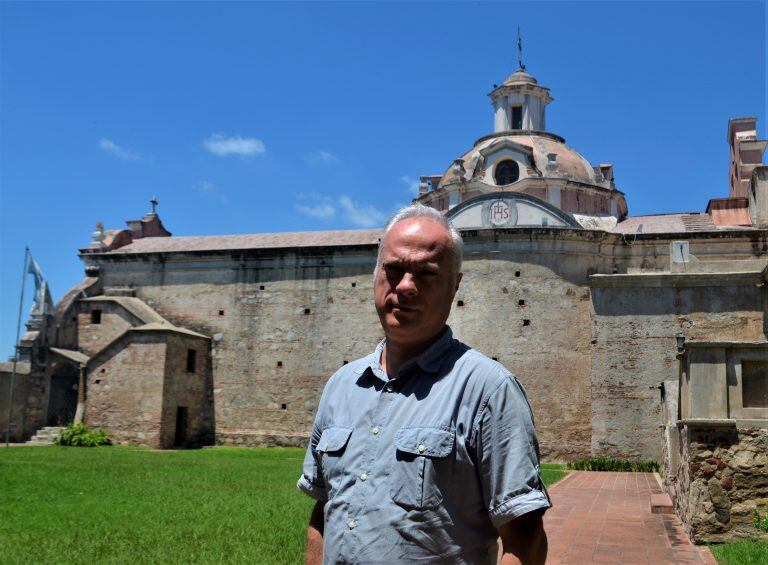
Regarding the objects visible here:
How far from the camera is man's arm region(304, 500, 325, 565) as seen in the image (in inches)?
126

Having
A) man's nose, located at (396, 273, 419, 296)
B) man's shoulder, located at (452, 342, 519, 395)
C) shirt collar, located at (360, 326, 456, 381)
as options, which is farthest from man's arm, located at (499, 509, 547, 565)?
man's nose, located at (396, 273, 419, 296)

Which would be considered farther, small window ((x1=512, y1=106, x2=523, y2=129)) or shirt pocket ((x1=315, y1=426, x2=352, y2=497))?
small window ((x1=512, y1=106, x2=523, y2=129))

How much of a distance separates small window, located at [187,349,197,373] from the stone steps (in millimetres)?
5158

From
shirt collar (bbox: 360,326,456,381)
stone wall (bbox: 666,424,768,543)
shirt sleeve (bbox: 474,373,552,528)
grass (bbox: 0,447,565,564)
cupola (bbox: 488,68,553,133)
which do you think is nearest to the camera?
shirt sleeve (bbox: 474,373,552,528)

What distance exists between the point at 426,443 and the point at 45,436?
30032 millimetres

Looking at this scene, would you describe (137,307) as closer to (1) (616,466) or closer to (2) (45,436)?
(2) (45,436)

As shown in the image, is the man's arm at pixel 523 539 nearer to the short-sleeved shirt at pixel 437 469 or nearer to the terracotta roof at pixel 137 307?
the short-sleeved shirt at pixel 437 469

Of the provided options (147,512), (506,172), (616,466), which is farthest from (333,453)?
(506,172)

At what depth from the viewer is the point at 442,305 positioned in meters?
2.99

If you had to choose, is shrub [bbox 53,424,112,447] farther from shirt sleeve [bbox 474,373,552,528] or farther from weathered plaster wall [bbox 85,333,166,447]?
shirt sleeve [bbox 474,373,552,528]

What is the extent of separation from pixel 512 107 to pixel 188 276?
16.4 meters

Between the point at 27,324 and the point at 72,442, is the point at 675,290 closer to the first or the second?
the point at 72,442

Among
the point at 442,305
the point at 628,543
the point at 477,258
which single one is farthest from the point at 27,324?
the point at 442,305

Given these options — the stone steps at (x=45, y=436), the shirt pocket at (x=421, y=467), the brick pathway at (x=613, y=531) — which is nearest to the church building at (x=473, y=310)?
the stone steps at (x=45, y=436)
